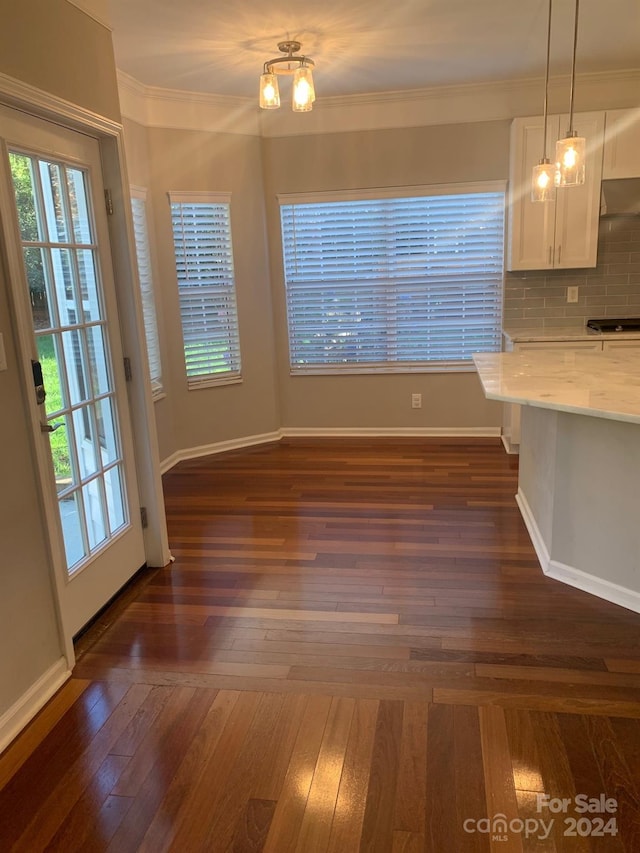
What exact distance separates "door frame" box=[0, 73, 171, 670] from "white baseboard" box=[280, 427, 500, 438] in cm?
253

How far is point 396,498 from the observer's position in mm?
4090

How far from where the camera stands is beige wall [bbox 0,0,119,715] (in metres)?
2.06

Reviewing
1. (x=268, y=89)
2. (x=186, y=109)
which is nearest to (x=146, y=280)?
(x=186, y=109)

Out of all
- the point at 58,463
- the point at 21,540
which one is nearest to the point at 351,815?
the point at 21,540

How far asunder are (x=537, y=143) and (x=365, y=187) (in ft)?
4.33

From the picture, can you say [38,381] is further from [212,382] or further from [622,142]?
[622,142]

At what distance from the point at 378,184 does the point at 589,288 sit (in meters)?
1.86

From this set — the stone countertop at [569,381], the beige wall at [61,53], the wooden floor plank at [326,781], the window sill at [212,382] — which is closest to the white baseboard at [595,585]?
the stone countertop at [569,381]

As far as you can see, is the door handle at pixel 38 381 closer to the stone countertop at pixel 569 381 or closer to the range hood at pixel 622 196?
the stone countertop at pixel 569 381

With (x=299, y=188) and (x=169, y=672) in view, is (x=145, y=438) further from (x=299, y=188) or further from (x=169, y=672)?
(x=299, y=188)

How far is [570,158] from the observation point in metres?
2.52

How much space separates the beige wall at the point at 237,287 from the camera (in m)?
4.73

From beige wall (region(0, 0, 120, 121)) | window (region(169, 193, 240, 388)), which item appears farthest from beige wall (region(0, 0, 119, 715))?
window (region(169, 193, 240, 388))

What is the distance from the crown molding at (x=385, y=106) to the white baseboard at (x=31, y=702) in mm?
3653
